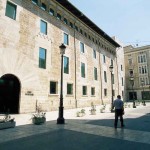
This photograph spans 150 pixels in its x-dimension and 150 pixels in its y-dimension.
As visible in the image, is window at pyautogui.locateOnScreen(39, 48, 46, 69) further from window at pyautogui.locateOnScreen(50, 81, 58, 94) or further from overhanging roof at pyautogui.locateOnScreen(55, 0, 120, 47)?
overhanging roof at pyautogui.locateOnScreen(55, 0, 120, 47)

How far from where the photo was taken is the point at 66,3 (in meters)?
23.9

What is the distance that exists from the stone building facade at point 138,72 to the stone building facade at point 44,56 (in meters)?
24.8

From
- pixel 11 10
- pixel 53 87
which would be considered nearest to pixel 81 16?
pixel 53 87

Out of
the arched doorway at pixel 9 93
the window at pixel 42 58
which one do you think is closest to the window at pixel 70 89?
the window at pixel 42 58

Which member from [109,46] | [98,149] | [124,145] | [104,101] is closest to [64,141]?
[98,149]

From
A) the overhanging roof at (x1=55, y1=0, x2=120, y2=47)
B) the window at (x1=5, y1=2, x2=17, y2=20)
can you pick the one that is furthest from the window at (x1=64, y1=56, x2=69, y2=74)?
the window at (x1=5, y1=2, x2=17, y2=20)

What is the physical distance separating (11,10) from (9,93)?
8.14m

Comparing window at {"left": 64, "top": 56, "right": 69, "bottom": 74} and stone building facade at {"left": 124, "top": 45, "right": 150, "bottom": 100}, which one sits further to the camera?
stone building facade at {"left": 124, "top": 45, "right": 150, "bottom": 100}

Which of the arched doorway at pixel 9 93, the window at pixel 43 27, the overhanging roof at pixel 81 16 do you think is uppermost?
the overhanging roof at pixel 81 16

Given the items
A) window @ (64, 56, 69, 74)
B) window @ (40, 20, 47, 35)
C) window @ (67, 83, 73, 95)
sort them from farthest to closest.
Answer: window @ (67, 83, 73, 95)
window @ (64, 56, 69, 74)
window @ (40, 20, 47, 35)

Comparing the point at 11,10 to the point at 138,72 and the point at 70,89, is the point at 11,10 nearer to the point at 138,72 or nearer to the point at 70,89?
the point at 70,89

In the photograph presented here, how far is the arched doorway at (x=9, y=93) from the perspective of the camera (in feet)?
55.2

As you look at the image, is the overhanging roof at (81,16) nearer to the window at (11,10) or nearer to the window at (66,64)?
the window at (66,64)

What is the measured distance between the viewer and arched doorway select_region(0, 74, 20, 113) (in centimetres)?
1681
